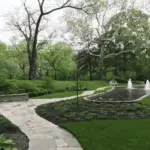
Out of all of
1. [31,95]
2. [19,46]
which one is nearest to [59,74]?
[19,46]

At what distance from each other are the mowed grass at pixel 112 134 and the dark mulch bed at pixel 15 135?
110 cm

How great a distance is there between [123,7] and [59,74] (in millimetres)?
14825

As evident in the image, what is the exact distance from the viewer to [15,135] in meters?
5.15

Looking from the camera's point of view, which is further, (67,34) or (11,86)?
(67,34)

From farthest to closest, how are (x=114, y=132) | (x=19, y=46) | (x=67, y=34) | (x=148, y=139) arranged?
(x=19, y=46) < (x=67, y=34) < (x=114, y=132) < (x=148, y=139)

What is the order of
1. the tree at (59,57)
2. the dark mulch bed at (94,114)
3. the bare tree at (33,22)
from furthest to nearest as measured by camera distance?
the tree at (59,57)
the bare tree at (33,22)
the dark mulch bed at (94,114)

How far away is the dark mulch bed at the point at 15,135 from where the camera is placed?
14.9 feet

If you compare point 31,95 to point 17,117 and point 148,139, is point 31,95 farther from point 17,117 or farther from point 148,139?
point 148,139

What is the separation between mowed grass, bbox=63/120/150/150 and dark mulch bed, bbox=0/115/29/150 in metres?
1.10

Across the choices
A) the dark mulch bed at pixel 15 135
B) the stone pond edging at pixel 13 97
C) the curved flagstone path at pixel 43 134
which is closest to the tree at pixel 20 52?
the stone pond edging at pixel 13 97

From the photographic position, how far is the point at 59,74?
3319cm

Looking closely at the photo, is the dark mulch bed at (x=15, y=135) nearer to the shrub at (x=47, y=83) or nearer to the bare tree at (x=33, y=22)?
the shrub at (x=47, y=83)

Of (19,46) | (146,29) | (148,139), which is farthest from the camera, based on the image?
(19,46)

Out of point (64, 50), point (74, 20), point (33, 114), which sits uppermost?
point (74, 20)
